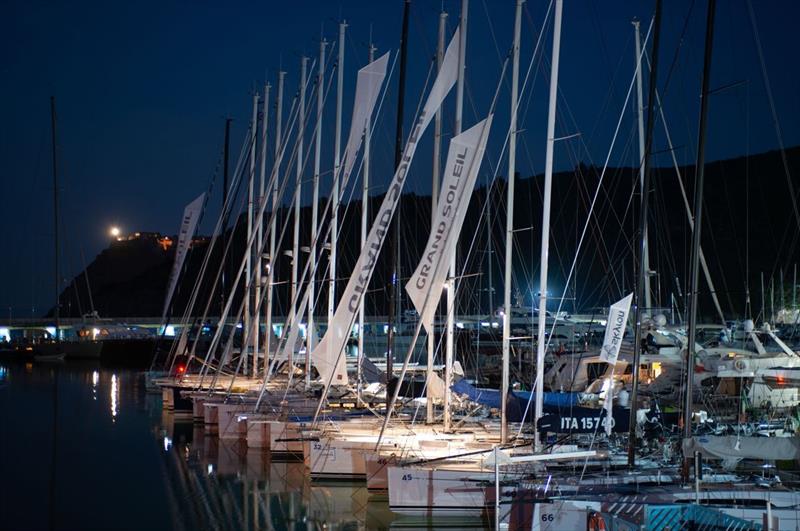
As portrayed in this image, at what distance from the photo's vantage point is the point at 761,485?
1912 centimetres

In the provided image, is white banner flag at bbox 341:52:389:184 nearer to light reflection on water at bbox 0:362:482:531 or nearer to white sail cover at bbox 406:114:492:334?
white sail cover at bbox 406:114:492:334

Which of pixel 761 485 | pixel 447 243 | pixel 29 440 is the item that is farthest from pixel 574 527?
pixel 29 440

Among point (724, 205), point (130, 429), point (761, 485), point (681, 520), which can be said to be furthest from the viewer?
point (724, 205)

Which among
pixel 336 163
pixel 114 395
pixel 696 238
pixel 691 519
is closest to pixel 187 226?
pixel 114 395

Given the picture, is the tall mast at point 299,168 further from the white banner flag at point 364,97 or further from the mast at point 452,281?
the mast at point 452,281

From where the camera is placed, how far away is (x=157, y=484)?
97.6 feet

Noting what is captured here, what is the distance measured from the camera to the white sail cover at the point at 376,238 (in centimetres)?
2686

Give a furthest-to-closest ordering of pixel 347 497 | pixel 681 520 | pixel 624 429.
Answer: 1. pixel 347 497
2. pixel 624 429
3. pixel 681 520

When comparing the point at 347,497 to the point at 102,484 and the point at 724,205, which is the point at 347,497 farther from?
the point at 724,205

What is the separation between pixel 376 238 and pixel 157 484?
972 centimetres

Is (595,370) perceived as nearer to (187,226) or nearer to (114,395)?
(187,226)

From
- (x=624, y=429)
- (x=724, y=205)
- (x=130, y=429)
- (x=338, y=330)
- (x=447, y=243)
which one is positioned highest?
(x=724, y=205)

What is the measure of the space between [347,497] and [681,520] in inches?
426

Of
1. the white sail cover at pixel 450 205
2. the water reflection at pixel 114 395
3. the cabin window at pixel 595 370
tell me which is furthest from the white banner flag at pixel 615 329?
the water reflection at pixel 114 395
